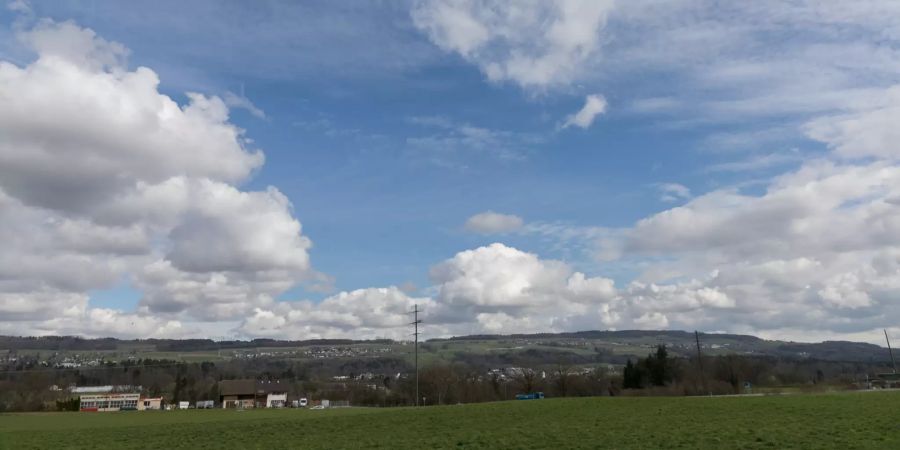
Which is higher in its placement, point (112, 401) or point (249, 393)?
point (249, 393)

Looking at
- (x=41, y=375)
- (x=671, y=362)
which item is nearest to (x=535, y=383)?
(x=671, y=362)

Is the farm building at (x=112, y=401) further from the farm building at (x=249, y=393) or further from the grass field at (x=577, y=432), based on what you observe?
the grass field at (x=577, y=432)

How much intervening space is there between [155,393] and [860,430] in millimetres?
181183

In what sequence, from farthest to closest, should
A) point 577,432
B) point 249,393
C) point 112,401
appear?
point 249,393, point 112,401, point 577,432

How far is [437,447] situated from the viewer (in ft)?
92.5

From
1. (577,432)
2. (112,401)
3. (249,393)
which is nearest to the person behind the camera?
(577,432)

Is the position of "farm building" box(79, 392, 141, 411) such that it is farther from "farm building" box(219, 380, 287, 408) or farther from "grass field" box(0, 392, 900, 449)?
"grass field" box(0, 392, 900, 449)

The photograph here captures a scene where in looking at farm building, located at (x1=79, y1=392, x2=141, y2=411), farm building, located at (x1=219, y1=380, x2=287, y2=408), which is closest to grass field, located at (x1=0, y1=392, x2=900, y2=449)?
farm building, located at (x1=219, y1=380, x2=287, y2=408)

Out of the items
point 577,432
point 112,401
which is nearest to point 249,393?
point 112,401

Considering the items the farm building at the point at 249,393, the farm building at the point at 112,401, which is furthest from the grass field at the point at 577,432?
the farm building at the point at 112,401

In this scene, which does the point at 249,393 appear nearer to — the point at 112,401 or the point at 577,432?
the point at 112,401

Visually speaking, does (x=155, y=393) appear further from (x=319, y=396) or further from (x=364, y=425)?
(x=364, y=425)

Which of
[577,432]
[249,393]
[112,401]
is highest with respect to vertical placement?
[577,432]

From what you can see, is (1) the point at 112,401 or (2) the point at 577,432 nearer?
(2) the point at 577,432
